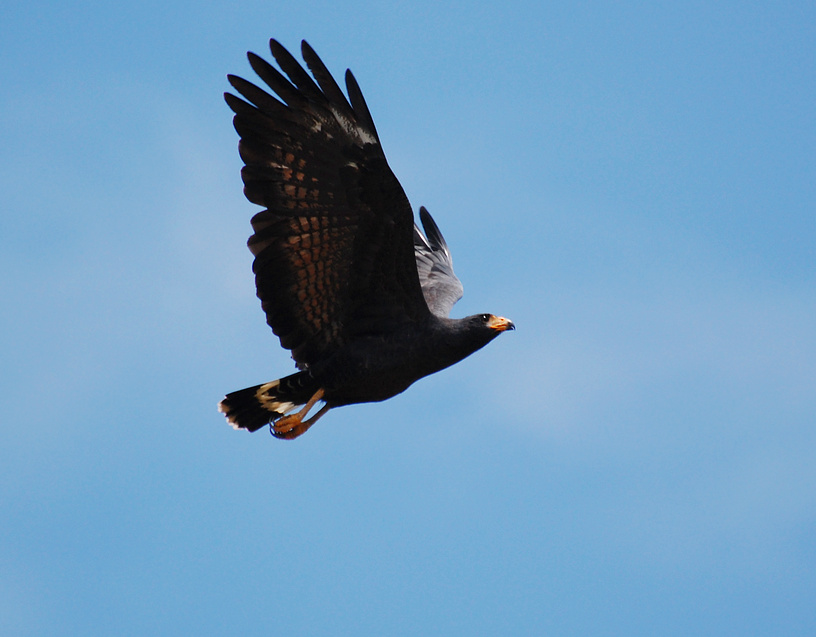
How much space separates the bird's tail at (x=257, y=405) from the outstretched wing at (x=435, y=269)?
5.83 feet

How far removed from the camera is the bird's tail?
929cm

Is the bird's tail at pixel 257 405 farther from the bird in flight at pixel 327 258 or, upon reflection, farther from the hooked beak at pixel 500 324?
the hooked beak at pixel 500 324

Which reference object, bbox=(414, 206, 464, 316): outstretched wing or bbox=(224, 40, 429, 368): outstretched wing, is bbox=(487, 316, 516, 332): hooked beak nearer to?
bbox=(224, 40, 429, 368): outstretched wing

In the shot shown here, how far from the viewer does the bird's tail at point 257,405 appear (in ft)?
30.5

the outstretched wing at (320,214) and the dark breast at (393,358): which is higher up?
the outstretched wing at (320,214)

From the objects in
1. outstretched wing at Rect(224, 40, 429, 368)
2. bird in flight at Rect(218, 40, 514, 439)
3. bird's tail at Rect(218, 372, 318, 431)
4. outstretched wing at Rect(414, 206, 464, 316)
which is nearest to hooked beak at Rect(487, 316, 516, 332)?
bird in flight at Rect(218, 40, 514, 439)

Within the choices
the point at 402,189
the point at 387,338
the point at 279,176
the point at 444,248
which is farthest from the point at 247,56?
the point at 444,248

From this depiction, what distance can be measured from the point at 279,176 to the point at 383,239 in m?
0.94

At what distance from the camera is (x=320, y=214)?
8594 mm

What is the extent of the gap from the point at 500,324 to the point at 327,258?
1.53 metres

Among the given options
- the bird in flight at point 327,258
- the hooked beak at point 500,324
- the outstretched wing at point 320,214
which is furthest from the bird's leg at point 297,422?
the hooked beak at point 500,324

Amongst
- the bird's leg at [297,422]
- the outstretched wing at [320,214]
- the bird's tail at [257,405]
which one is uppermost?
the outstretched wing at [320,214]

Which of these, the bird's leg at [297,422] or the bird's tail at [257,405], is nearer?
the bird's leg at [297,422]

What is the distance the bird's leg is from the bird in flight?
0.04ft
